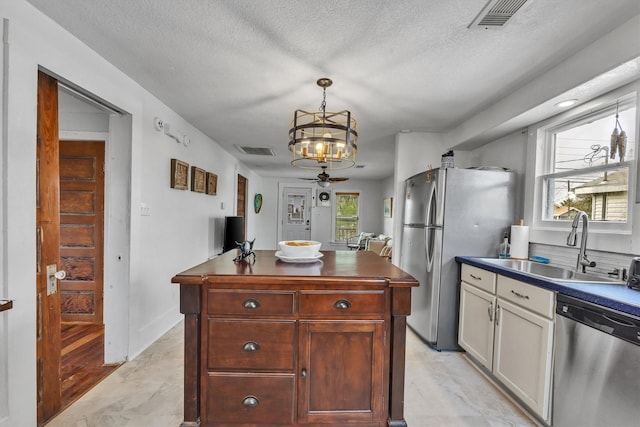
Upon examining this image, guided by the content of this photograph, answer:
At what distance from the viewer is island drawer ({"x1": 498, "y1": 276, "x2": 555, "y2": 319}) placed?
1.74m

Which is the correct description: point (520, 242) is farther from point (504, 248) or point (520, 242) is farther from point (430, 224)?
point (430, 224)

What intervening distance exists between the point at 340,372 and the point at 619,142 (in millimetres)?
2349

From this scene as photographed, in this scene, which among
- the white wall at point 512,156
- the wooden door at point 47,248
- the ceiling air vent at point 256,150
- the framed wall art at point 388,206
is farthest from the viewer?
the framed wall art at point 388,206

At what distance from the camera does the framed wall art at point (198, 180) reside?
3.58m

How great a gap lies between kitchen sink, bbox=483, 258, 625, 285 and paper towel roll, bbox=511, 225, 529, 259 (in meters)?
0.06

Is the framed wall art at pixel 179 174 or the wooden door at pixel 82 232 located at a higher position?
the framed wall art at pixel 179 174

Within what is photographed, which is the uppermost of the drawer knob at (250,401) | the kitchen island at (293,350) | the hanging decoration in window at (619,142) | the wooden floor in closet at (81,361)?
the hanging decoration in window at (619,142)

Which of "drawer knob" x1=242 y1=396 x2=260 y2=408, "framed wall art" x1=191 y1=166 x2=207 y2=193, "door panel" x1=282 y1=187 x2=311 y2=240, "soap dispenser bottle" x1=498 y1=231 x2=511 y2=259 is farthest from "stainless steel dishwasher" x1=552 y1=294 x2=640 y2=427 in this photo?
"door panel" x1=282 y1=187 x2=311 y2=240

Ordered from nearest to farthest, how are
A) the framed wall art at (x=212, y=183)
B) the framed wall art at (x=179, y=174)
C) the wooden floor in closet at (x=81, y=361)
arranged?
the wooden floor in closet at (x=81, y=361)
the framed wall art at (x=179, y=174)
the framed wall art at (x=212, y=183)

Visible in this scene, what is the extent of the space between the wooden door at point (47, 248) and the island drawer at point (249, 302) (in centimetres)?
109

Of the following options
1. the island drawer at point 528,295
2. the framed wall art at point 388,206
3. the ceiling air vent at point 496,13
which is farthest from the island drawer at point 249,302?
the framed wall art at point 388,206

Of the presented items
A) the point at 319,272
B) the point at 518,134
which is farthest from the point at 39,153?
the point at 518,134

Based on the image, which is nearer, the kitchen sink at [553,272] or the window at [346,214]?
the kitchen sink at [553,272]

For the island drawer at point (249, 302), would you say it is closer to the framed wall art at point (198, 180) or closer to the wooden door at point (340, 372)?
the wooden door at point (340, 372)
